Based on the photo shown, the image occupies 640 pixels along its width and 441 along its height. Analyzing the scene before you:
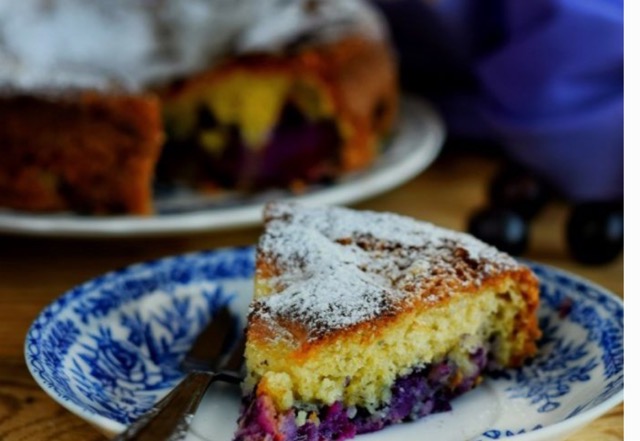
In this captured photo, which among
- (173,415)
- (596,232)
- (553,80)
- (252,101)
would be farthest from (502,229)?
(173,415)

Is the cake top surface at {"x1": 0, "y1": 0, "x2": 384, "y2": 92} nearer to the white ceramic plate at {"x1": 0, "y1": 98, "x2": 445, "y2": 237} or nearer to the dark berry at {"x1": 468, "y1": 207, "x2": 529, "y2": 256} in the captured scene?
the white ceramic plate at {"x1": 0, "y1": 98, "x2": 445, "y2": 237}

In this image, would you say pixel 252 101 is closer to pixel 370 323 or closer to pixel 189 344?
pixel 189 344

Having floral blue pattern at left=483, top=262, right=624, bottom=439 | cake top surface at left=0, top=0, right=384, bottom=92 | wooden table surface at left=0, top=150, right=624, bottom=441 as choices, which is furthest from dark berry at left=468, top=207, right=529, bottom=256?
cake top surface at left=0, top=0, right=384, bottom=92

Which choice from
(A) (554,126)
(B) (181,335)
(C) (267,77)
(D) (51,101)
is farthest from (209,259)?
(A) (554,126)

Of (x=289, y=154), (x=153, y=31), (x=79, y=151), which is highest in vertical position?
(x=153, y=31)

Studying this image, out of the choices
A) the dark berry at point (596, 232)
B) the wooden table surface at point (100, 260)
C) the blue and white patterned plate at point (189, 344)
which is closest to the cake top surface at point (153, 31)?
the wooden table surface at point (100, 260)

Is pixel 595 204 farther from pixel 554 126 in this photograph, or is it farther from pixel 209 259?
pixel 209 259
